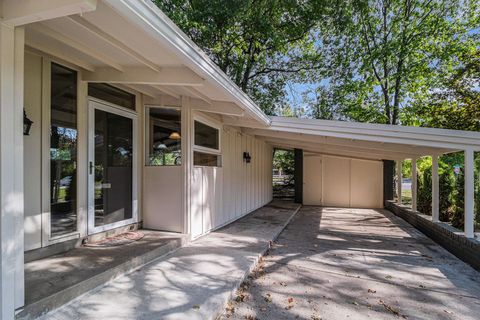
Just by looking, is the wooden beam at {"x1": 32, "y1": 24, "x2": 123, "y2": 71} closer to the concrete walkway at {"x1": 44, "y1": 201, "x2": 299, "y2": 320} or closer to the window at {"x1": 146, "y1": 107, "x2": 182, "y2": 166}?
the window at {"x1": 146, "y1": 107, "x2": 182, "y2": 166}

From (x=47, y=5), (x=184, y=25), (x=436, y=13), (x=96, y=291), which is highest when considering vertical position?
(x=436, y=13)

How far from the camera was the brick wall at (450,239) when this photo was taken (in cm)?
400

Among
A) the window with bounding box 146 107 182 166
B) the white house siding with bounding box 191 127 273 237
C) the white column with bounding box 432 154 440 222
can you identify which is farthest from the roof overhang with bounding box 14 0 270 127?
the white column with bounding box 432 154 440 222

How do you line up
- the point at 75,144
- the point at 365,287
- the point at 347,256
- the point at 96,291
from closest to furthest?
the point at 96,291 < the point at 365,287 < the point at 75,144 < the point at 347,256

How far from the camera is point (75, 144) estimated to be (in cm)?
345

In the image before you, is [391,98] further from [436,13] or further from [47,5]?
[47,5]

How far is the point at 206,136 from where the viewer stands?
530 cm

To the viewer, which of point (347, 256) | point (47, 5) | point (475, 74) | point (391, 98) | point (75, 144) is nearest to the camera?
point (47, 5)

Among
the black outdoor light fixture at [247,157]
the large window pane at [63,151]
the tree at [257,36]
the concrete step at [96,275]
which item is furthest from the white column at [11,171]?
the tree at [257,36]

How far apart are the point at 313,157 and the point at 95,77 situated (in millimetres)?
8789

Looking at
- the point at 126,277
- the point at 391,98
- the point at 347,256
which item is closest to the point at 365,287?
the point at 347,256

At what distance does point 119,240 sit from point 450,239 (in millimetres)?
5268

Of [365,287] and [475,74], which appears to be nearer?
[365,287]

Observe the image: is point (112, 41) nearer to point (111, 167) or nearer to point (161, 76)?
point (161, 76)
